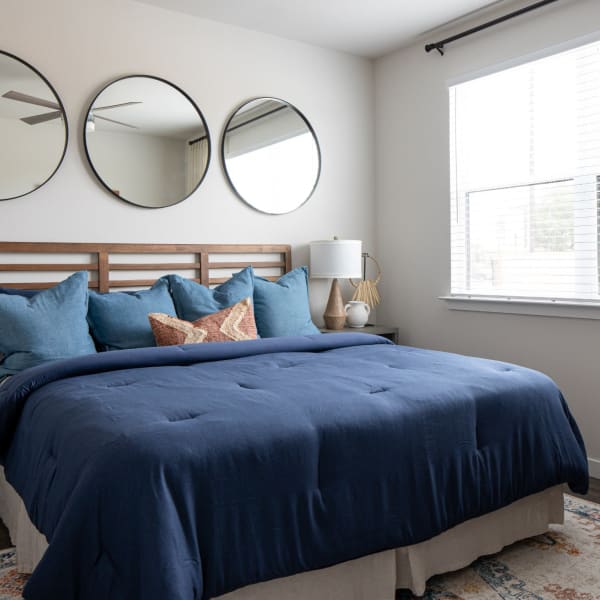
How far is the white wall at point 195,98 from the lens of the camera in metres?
3.28

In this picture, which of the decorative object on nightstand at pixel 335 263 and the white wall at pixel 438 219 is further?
the decorative object on nightstand at pixel 335 263

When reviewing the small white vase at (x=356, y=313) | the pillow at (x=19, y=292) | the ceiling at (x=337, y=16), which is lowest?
the small white vase at (x=356, y=313)

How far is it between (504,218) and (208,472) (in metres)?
2.75

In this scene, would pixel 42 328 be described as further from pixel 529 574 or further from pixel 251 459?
pixel 529 574

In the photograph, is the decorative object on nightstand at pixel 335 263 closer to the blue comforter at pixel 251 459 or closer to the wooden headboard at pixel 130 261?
the wooden headboard at pixel 130 261

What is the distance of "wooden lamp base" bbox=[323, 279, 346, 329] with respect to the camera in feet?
13.5

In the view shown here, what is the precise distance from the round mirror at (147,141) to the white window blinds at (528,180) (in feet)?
5.39

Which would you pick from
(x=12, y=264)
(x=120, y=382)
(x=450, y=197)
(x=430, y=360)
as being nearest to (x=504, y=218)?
(x=450, y=197)

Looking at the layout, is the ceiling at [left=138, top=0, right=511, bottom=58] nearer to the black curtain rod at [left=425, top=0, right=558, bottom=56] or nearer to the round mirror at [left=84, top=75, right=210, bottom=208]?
the black curtain rod at [left=425, top=0, right=558, bottom=56]

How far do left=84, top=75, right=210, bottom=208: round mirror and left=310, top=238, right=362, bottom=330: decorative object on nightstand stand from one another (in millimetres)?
883

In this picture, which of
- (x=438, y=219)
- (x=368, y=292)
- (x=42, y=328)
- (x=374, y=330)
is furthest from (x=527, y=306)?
(x=42, y=328)

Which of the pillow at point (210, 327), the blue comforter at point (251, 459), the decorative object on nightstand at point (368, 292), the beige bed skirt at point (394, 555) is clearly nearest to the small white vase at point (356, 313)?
the decorative object on nightstand at point (368, 292)

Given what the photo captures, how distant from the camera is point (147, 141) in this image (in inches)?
141

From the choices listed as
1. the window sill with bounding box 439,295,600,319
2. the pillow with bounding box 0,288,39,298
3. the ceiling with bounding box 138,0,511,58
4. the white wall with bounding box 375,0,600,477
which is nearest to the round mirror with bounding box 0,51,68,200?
the pillow with bounding box 0,288,39,298
